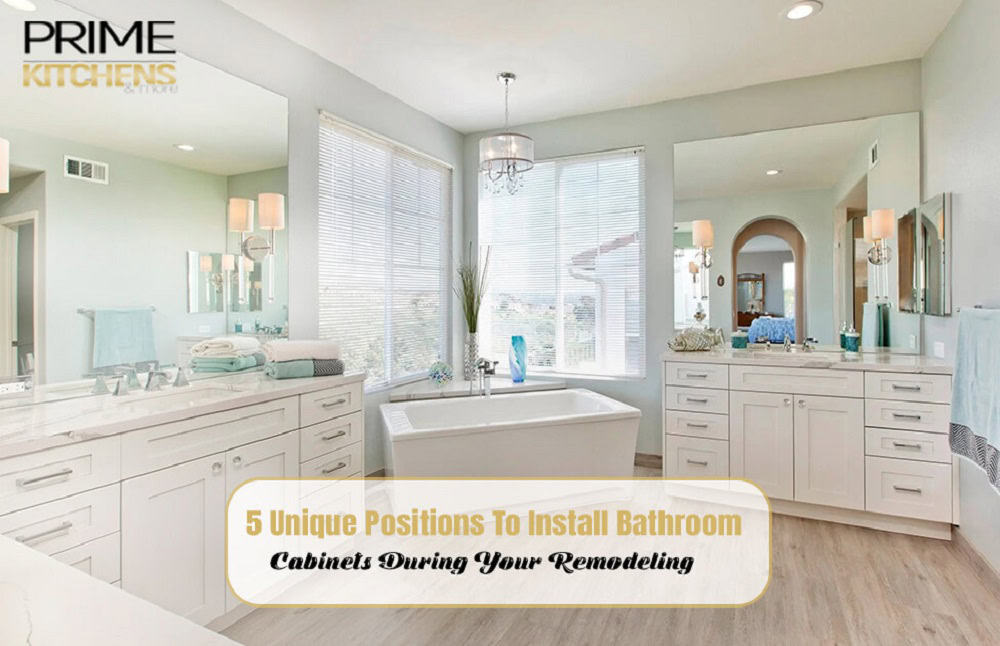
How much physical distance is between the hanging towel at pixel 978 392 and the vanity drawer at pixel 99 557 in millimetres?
2887

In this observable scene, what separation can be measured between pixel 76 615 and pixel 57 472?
3.91ft

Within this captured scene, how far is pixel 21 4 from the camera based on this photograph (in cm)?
194

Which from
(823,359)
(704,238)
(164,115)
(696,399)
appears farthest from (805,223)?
(164,115)

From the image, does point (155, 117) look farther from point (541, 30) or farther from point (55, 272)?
point (541, 30)

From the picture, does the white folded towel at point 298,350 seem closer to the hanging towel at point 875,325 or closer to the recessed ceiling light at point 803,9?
the recessed ceiling light at point 803,9

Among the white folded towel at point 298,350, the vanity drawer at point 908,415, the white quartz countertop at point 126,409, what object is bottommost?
the vanity drawer at point 908,415

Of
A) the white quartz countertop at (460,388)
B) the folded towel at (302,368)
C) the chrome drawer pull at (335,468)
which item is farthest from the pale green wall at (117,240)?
the white quartz countertop at (460,388)

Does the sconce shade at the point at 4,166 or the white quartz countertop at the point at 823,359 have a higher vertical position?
the sconce shade at the point at 4,166

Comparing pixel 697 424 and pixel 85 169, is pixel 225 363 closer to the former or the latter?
pixel 85 169

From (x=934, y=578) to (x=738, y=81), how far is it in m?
2.96

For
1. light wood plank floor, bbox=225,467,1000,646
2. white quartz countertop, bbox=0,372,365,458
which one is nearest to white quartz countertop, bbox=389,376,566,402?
white quartz countertop, bbox=0,372,365,458

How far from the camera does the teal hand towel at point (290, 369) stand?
2572mm

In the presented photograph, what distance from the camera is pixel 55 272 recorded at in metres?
2.01

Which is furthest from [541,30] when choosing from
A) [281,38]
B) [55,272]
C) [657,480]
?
[657,480]
